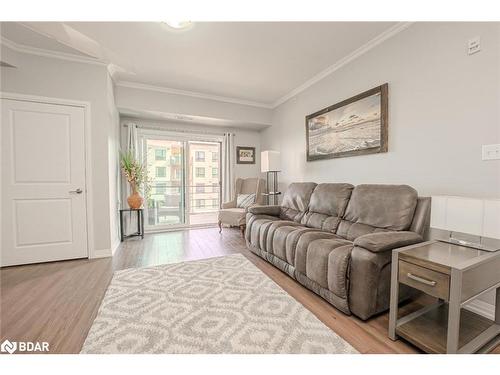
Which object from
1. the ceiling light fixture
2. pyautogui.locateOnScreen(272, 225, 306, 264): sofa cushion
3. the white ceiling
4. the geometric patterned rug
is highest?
the white ceiling

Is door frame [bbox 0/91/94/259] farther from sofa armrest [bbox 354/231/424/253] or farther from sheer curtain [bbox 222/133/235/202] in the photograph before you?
sofa armrest [bbox 354/231/424/253]

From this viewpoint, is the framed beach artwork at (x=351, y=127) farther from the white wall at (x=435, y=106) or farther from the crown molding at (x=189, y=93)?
the crown molding at (x=189, y=93)

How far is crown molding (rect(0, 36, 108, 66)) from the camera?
2.43 meters

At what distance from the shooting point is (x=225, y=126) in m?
4.87

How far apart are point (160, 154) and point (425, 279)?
450 centimetres

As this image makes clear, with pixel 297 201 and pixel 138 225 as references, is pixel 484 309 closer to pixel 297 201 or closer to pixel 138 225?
pixel 297 201

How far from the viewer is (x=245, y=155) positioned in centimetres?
516

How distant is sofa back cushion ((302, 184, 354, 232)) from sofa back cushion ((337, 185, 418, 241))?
0.09 m

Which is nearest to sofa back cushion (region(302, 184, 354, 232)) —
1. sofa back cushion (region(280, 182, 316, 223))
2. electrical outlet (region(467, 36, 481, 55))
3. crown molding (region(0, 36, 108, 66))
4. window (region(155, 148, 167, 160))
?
sofa back cushion (region(280, 182, 316, 223))

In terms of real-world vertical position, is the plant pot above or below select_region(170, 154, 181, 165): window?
below

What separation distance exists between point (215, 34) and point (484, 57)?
2.34 metres

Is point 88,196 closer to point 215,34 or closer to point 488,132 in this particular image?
point 215,34

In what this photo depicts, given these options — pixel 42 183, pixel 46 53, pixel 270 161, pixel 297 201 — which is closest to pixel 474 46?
pixel 297 201

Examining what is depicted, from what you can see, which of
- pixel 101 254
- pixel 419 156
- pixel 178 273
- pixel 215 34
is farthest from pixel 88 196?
pixel 419 156
